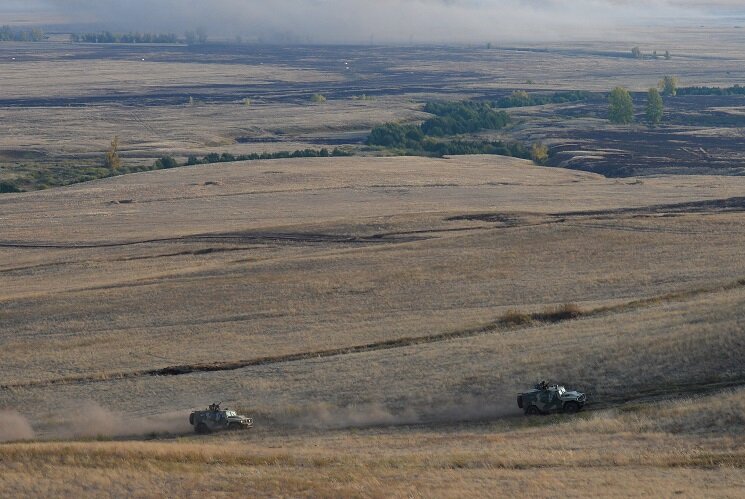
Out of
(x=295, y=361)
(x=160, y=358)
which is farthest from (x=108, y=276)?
(x=295, y=361)

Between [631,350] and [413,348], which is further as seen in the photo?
[413,348]

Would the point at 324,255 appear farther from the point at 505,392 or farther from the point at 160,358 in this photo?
the point at 505,392

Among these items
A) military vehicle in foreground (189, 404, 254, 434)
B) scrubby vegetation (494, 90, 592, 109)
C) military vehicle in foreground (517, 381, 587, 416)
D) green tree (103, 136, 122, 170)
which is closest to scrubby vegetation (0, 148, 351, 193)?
green tree (103, 136, 122, 170)

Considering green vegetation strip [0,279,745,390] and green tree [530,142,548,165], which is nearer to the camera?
green vegetation strip [0,279,745,390]

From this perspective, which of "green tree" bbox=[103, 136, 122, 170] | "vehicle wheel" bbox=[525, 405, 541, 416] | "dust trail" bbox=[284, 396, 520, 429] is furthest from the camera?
"green tree" bbox=[103, 136, 122, 170]

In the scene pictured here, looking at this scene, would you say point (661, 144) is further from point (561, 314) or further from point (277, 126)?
point (561, 314)

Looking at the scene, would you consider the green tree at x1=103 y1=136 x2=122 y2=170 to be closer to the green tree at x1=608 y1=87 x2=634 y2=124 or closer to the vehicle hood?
the green tree at x1=608 y1=87 x2=634 y2=124
